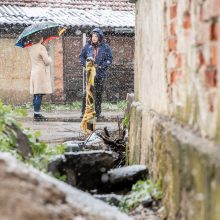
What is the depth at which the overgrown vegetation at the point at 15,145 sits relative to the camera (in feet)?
12.7

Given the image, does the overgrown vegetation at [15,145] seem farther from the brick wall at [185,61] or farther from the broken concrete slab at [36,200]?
the broken concrete slab at [36,200]

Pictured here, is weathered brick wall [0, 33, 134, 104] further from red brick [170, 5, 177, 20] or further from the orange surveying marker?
red brick [170, 5, 177, 20]

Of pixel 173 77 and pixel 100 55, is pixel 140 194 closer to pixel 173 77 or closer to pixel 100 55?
pixel 173 77

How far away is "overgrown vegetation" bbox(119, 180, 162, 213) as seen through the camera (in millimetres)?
3846

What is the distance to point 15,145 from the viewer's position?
405 centimetres

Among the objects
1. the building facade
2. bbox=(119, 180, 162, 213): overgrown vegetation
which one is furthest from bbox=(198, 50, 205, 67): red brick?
the building facade

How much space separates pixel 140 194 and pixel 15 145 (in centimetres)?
97

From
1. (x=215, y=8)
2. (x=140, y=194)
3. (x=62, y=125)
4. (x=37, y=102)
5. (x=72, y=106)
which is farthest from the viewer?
(x=72, y=106)

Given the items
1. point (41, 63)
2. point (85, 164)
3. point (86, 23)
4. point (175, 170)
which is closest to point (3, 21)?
point (86, 23)

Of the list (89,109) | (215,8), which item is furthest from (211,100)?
(89,109)

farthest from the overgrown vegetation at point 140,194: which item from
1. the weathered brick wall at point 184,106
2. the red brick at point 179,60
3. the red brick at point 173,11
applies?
the red brick at point 173,11

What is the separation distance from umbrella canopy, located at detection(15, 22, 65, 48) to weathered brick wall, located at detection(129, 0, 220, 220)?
7.71 m

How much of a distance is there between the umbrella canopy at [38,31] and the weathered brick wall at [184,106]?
7.71m

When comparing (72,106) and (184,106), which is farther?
(72,106)
